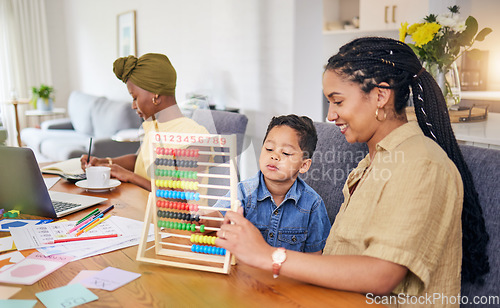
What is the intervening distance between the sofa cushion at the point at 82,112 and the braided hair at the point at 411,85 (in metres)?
5.03

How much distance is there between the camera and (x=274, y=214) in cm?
148

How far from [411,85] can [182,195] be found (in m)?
0.70

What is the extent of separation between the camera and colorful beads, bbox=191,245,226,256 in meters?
1.13

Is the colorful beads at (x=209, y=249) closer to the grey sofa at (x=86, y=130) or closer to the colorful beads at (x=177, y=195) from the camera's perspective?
the colorful beads at (x=177, y=195)

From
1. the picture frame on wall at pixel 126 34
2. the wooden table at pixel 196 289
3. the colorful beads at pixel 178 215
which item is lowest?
the wooden table at pixel 196 289

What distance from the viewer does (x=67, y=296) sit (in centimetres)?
97

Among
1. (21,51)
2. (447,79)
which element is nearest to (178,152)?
(447,79)

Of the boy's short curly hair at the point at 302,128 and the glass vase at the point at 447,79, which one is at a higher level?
the glass vase at the point at 447,79

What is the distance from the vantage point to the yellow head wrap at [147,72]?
6.44ft

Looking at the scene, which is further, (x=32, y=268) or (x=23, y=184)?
(x=23, y=184)

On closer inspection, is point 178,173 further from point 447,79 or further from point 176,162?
point 447,79

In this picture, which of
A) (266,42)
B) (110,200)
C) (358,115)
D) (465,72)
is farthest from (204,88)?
(358,115)

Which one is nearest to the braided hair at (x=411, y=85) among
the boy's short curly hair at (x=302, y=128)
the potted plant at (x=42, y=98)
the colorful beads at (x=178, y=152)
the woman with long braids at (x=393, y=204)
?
the woman with long braids at (x=393, y=204)

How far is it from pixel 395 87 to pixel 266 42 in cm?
249
